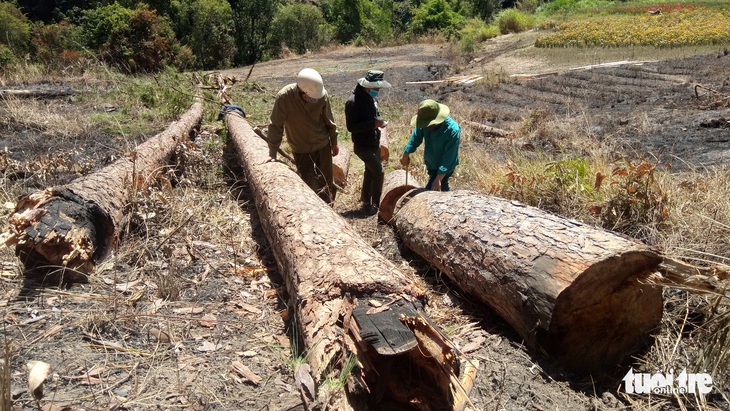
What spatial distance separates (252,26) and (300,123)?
25.7m

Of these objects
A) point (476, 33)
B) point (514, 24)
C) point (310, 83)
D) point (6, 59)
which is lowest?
point (310, 83)

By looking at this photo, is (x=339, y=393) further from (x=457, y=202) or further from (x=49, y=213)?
(x=49, y=213)

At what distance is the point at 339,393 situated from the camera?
7.41 ft

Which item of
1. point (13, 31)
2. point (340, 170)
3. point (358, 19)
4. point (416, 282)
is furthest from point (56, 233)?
point (358, 19)

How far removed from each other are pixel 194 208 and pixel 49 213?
159 cm

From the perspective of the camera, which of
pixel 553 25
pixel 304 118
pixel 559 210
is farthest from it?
pixel 553 25

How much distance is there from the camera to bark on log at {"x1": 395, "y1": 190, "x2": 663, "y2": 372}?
2840 millimetres

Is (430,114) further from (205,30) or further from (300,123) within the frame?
(205,30)

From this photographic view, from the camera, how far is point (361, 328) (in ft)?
7.75

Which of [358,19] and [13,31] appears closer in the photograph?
[13,31]

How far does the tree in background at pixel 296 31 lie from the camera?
3038 centimetres

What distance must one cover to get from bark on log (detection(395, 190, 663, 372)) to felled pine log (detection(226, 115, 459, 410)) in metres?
0.74

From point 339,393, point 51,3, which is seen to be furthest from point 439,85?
point 51,3

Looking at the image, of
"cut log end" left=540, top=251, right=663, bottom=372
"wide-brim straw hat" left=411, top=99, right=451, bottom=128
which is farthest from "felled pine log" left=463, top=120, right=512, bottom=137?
"cut log end" left=540, top=251, right=663, bottom=372
